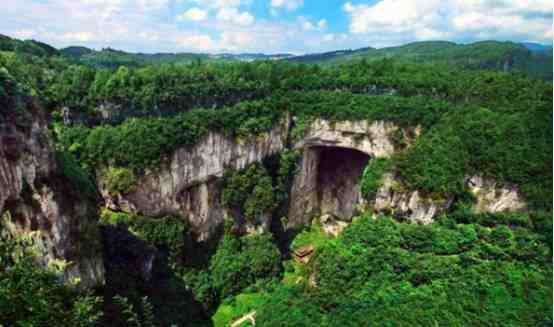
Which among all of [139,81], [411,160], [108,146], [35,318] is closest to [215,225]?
[108,146]

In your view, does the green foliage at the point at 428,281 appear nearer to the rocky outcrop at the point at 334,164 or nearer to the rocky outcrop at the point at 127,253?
the rocky outcrop at the point at 127,253

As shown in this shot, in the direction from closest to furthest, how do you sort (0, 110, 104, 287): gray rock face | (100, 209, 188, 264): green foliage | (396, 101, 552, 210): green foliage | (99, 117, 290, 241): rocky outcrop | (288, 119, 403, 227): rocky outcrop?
(0, 110, 104, 287): gray rock face → (396, 101, 552, 210): green foliage → (100, 209, 188, 264): green foliage → (99, 117, 290, 241): rocky outcrop → (288, 119, 403, 227): rocky outcrop

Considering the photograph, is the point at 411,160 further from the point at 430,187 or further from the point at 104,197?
the point at 104,197

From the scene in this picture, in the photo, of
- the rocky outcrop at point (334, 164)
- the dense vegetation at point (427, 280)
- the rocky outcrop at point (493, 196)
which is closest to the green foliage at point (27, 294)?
the dense vegetation at point (427, 280)

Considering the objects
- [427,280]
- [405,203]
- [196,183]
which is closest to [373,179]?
[405,203]

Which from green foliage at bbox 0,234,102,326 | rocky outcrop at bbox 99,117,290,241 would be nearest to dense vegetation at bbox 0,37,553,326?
green foliage at bbox 0,234,102,326

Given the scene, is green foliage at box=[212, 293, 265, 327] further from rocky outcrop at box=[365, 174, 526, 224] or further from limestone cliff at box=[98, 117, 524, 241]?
rocky outcrop at box=[365, 174, 526, 224]

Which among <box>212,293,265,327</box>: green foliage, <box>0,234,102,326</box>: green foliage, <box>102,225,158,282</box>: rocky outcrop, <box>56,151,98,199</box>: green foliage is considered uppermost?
<box>56,151,98,199</box>: green foliage
